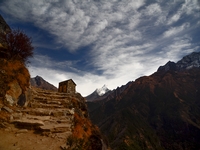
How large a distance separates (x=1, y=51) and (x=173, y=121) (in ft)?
578

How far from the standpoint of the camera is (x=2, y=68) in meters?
12.1

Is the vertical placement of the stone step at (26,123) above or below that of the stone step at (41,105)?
below

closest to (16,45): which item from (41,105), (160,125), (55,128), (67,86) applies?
(41,105)

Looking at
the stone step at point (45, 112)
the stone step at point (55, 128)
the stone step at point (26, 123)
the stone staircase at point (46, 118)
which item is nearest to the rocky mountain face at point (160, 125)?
the stone staircase at point (46, 118)

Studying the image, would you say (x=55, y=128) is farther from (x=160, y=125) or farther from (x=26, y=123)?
(x=160, y=125)

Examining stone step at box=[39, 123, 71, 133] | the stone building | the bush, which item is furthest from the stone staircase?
the stone building

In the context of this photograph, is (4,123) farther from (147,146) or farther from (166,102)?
(166,102)

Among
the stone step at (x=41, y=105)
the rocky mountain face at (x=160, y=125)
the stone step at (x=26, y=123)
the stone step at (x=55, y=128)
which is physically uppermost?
the stone step at (x=41, y=105)

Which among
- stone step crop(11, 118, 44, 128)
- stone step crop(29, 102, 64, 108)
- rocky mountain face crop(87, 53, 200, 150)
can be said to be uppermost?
stone step crop(29, 102, 64, 108)

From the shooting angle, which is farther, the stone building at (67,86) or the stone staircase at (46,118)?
the stone building at (67,86)

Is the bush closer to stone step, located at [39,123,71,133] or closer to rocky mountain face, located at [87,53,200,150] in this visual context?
stone step, located at [39,123,71,133]

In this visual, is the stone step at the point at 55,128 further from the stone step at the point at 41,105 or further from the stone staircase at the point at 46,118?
the stone step at the point at 41,105

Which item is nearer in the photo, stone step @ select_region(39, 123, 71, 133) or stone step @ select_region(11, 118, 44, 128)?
stone step @ select_region(11, 118, 44, 128)

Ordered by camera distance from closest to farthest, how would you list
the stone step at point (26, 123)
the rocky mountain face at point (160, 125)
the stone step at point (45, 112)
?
the stone step at point (26, 123) < the stone step at point (45, 112) < the rocky mountain face at point (160, 125)
